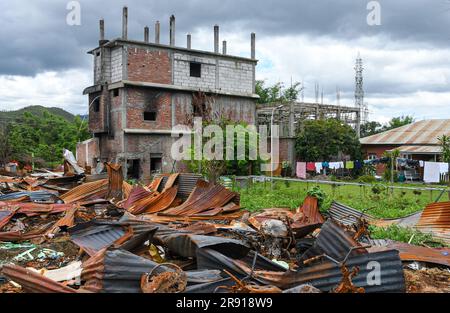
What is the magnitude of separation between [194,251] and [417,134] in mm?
26649

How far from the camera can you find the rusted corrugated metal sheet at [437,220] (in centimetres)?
726

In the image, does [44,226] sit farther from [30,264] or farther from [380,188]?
[380,188]

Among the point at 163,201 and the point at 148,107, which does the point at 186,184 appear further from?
the point at 148,107

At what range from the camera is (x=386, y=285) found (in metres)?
4.00

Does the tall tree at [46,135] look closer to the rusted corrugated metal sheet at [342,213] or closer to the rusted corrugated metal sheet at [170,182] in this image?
the rusted corrugated metal sheet at [170,182]

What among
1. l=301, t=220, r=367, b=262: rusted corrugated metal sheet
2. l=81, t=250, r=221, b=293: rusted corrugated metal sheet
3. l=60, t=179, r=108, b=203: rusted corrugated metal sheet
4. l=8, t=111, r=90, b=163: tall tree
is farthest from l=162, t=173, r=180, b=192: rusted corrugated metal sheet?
l=8, t=111, r=90, b=163: tall tree

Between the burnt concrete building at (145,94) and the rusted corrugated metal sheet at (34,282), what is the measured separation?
17.5m

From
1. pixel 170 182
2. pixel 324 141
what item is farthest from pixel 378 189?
pixel 324 141

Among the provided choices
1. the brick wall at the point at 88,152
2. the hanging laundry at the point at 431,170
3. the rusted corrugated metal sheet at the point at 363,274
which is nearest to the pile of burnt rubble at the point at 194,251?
the rusted corrugated metal sheet at the point at 363,274

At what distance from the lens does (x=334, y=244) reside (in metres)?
4.98

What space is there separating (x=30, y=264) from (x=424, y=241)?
230 inches

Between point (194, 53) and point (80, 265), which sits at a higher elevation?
point (194, 53)

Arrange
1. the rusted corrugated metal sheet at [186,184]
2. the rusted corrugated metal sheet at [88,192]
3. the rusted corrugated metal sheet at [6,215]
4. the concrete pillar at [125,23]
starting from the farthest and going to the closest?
the concrete pillar at [125,23] → the rusted corrugated metal sheet at [88,192] → the rusted corrugated metal sheet at [186,184] → the rusted corrugated metal sheet at [6,215]
